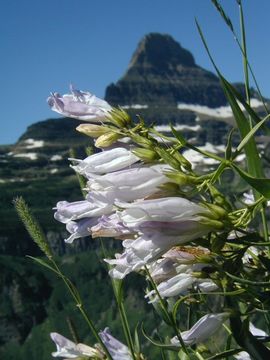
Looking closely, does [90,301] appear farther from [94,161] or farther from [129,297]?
[94,161]

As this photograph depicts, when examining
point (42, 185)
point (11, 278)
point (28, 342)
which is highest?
point (42, 185)

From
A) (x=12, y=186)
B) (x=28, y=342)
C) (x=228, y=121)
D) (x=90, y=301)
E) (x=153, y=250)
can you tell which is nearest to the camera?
(x=153, y=250)

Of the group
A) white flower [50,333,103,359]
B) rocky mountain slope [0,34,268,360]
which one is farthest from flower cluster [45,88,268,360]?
rocky mountain slope [0,34,268,360]

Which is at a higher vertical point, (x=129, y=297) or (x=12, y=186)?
(x=12, y=186)

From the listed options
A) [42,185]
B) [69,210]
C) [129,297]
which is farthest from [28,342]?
[69,210]

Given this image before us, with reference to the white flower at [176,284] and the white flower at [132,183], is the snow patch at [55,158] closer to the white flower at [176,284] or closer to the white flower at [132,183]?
the white flower at [176,284]

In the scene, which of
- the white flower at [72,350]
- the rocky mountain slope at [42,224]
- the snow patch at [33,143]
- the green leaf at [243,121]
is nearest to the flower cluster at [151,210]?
the green leaf at [243,121]

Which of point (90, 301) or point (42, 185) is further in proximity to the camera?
point (42, 185)
